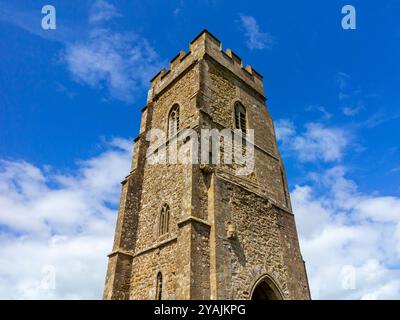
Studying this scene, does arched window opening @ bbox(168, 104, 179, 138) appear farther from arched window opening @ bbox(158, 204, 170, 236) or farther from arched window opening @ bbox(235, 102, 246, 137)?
arched window opening @ bbox(158, 204, 170, 236)

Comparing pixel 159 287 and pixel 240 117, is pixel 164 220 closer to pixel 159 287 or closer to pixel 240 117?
pixel 159 287

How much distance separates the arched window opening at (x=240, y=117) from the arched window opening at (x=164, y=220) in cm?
498

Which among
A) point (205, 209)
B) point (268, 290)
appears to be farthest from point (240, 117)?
point (268, 290)

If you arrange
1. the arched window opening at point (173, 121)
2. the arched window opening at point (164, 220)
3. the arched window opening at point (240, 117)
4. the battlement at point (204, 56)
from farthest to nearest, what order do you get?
the battlement at point (204, 56) < the arched window opening at point (240, 117) < the arched window opening at point (173, 121) < the arched window opening at point (164, 220)

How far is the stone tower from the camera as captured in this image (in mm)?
9680

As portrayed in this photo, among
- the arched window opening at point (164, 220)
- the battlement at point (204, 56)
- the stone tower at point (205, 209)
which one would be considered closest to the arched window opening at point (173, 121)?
the stone tower at point (205, 209)

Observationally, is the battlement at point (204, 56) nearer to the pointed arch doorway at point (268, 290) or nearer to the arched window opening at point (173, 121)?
the arched window opening at point (173, 121)

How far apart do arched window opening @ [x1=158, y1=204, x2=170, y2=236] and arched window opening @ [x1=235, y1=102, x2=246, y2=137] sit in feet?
16.3

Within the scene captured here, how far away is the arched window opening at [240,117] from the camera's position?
14305 mm

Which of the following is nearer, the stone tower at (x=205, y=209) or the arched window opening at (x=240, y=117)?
the stone tower at (x=205, y=209)

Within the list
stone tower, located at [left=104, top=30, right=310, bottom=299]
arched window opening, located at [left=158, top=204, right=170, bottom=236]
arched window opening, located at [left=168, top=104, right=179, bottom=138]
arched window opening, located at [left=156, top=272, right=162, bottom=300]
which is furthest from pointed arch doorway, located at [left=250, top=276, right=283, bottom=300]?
arched window opening, located at [left=168, top=104, right=179, bottom=138]

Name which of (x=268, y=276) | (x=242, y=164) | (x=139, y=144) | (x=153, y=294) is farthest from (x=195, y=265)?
(x=139, y=144)

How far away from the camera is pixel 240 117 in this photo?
14.7m
